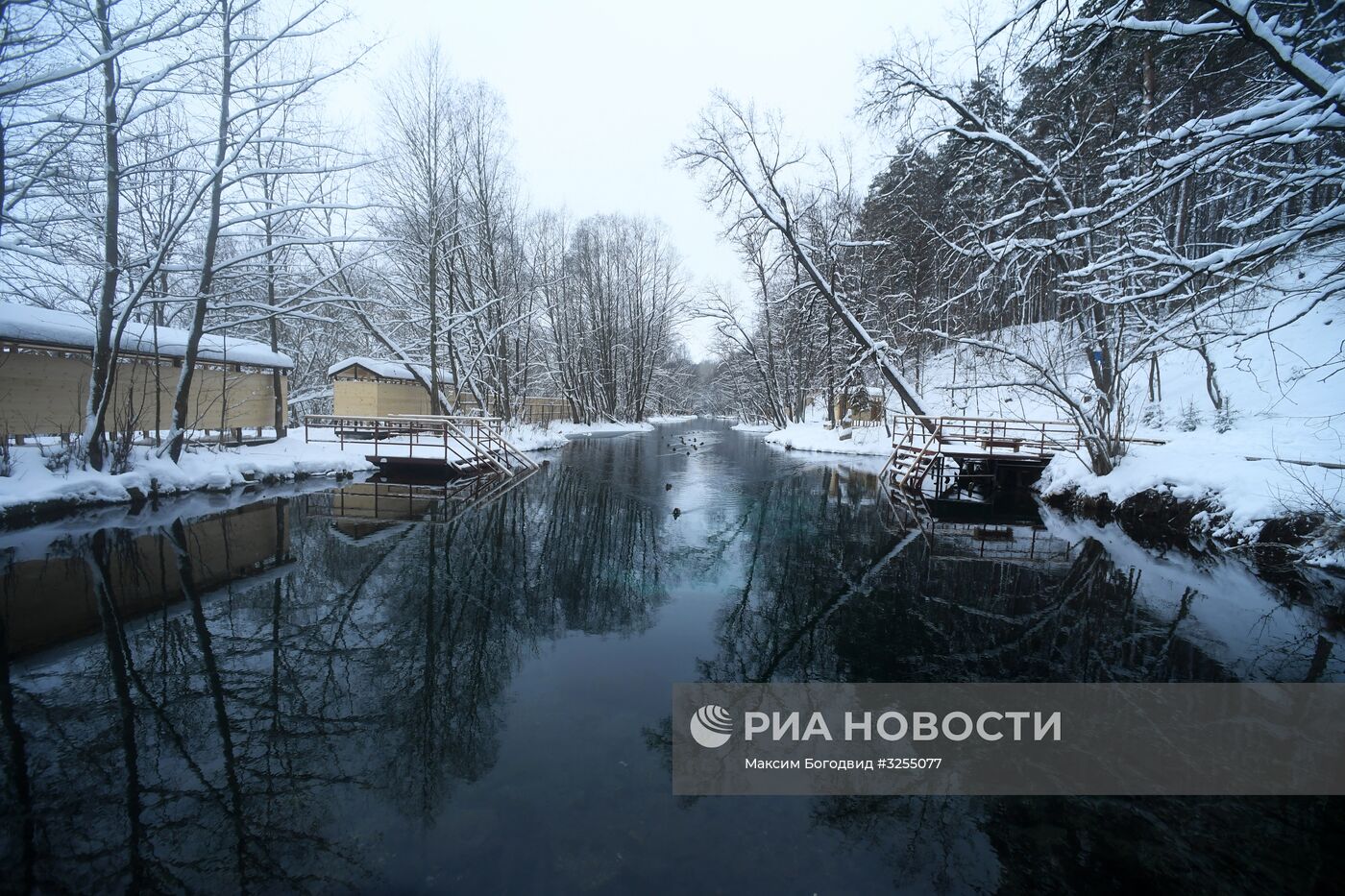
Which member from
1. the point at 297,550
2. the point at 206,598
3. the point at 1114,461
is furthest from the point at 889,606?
the point at 1114,461

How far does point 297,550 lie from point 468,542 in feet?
8.49

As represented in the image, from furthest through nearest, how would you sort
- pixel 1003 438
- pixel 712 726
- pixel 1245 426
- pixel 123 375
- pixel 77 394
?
pixel 1003 438 → pixel 1245 426 → pixel 123 375 → pixel 77 394 → pixel 712 726

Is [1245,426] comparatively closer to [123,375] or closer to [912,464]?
[912,464]

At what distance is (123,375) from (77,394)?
1444 millimetres

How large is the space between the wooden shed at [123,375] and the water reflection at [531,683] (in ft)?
22.7

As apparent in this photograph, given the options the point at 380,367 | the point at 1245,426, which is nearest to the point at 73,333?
the point at 380,367

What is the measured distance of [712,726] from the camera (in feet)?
14.5

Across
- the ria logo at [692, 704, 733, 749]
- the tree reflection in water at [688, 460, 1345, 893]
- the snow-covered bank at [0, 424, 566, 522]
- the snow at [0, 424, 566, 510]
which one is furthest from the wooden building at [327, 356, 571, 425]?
the ria logo at [692, 704, 733, 749]

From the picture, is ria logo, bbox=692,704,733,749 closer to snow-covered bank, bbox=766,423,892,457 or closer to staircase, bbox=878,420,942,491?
staircase, bbox=878,420,942,491

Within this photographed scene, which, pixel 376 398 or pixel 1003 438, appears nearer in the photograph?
pixel 1003 438

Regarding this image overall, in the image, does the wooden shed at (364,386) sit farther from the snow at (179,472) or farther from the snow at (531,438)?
the snow at (179,472)

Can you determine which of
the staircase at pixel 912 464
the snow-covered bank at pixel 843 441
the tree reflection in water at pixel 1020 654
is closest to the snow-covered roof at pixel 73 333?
the tree reflection in water at pixel 1020 654

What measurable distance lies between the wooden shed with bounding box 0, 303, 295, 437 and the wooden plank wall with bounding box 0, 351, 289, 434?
0.02m

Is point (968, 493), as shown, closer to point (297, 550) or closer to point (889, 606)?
point (889, 606)
